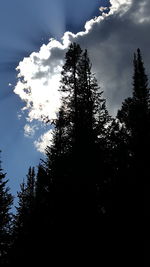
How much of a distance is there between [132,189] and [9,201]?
51.1 ft

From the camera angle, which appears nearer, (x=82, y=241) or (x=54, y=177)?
(x=82, y=241)

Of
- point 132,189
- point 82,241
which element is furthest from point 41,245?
point 132,189

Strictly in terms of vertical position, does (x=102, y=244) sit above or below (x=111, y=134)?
below

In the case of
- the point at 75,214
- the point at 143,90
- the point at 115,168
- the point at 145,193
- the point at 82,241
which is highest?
the point at 143,90

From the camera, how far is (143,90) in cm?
2936

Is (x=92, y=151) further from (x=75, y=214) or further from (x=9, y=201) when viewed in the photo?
(x=9, y=201)

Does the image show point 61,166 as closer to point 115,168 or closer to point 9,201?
point 115,168

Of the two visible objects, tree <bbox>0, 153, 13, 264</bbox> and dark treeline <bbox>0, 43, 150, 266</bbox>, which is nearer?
dark treeline <bbox>0, 43, 150, 266</bbox>

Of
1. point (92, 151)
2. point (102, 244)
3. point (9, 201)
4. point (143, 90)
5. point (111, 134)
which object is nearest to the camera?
point (102, 244)

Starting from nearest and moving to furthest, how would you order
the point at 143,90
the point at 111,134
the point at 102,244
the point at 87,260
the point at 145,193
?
the point at 87,260 < the point at 102,244 < the point at 145,193 < the point at 111,134 < the point at 143,90

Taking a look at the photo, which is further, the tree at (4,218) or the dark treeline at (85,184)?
the tree at (4,218)

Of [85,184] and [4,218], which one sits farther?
[4,218]

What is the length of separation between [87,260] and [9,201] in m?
17.0

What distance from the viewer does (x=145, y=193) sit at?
11672 mm
